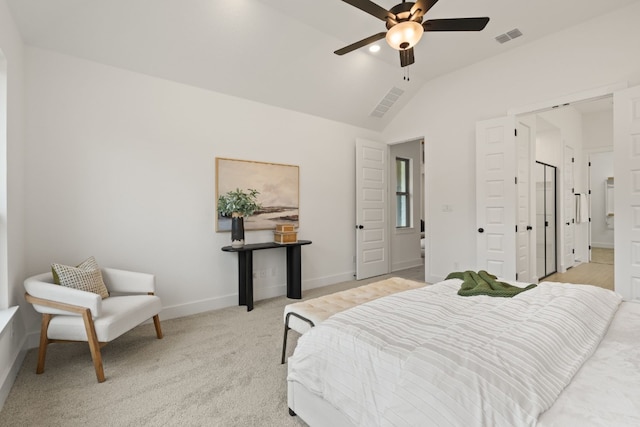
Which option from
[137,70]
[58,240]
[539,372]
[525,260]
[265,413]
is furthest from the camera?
[525,260]

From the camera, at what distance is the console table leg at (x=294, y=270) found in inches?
167

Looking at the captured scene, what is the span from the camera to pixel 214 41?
3318mm

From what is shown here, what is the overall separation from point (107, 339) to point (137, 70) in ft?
8.95

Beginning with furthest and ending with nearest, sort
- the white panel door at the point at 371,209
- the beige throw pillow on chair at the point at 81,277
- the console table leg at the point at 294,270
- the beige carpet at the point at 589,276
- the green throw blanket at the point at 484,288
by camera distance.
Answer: the white panel door at the point at 371,209 < the beige carpet at the point at 589,276 < the console table leg at the point at 294,270 < the beige throw pillow on chair at the point at 81,277 < the green throw blanket at the point at 484,288

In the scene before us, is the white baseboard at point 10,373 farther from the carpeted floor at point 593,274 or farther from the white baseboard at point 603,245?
the white baseboard at point 603,245

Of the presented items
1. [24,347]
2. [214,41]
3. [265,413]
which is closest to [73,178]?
[24,347]

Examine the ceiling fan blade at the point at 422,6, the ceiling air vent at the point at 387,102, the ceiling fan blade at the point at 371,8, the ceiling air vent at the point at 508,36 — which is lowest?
the ceiling fan blade at the point at 422,6

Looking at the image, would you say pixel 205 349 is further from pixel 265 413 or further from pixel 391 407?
pixel 391 407

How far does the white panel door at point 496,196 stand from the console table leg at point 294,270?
2.58m

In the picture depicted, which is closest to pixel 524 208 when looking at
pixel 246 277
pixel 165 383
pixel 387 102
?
pixel 387 102

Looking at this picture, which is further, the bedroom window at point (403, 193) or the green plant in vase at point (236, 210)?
the bedroom window at point (403, 193)

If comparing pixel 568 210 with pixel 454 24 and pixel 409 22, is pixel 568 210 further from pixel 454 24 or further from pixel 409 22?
pixel 409 22

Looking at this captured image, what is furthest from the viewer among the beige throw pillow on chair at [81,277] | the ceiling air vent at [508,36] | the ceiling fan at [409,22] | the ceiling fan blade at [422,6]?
the ceiling air vent at [508,36]

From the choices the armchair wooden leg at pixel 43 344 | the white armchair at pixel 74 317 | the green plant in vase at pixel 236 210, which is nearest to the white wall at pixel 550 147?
the green plant in vase at pixel 236 210
